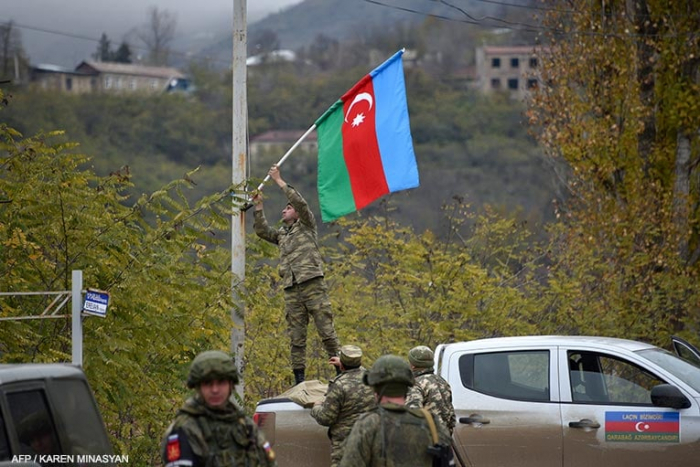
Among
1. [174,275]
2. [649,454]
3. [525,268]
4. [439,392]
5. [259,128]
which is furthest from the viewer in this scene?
[259,128]

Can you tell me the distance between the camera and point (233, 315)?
13.1 metres

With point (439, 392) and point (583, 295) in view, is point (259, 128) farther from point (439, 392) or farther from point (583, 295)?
point (439, 392)

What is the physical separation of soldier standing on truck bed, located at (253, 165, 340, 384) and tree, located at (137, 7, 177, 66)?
144 m

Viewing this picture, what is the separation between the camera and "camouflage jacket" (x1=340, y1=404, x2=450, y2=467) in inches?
267

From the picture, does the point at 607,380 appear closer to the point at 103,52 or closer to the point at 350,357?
the point at 350,357

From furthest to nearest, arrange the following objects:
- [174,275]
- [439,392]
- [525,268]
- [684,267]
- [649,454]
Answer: [684,267]
[525,268]
[174,275]
[649,454]
[439,392]

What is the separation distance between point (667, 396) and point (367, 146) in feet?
14.9

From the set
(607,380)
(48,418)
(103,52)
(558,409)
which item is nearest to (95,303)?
(48,418)

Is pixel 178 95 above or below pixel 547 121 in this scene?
above

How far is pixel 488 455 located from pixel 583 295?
31.5 ft

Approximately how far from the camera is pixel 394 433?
680cm

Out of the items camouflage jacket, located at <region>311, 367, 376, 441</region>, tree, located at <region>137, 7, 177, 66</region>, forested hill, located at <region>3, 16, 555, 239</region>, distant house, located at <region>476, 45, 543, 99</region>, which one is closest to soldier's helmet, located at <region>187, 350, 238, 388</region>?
camouflage jacket, located at <region>311, 367, 376, 441</region>

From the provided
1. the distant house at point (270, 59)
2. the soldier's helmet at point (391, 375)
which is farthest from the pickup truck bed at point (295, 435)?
the distant house at point (270, 59)

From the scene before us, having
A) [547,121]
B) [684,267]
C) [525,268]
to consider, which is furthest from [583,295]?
→ [547,121]
